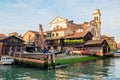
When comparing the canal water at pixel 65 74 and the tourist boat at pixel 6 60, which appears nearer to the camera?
the canal water at pixel 65 74

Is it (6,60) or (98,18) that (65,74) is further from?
(98,18)

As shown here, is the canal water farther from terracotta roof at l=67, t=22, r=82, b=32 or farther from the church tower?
the church tower

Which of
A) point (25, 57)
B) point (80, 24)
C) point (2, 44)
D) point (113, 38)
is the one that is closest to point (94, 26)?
point (80, 24)

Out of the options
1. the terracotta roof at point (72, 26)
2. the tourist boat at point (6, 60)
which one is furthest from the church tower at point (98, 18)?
the tourist boat at point (6, 60)

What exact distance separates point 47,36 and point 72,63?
36.1 m

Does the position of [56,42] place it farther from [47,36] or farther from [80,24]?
[80,24]

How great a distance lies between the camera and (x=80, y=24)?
9188cm

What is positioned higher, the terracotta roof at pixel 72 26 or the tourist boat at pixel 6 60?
the terracotta roof at pixel 72 26

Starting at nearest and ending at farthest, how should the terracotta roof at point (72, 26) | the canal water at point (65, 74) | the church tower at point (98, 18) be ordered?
the canal water at point (65, 74) < the terracotta roof at point (72, 26) < the church tower at point (98, 18)

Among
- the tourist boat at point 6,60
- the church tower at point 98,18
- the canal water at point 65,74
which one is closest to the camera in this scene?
the canal water at point 65,74

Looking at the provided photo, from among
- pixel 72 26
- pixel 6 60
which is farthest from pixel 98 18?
pixel 6 60

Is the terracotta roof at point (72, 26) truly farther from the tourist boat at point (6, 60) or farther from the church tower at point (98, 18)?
the tourist boat at point (6, 60)

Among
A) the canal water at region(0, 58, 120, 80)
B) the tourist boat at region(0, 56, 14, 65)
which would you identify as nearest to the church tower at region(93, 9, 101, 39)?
the tourist boat at region(0, 56, 14, 65)

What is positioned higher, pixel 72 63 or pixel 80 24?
pixel 80 24
